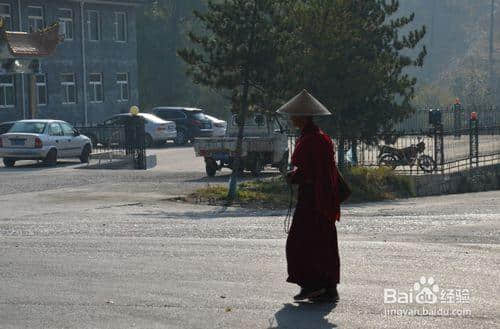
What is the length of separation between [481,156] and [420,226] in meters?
16.4

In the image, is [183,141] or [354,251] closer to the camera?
[354,251]

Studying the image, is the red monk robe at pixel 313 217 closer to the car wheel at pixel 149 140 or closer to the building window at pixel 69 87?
the car wheel at pixel 149 140

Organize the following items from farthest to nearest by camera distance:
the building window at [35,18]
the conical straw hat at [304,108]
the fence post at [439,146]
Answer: the building window at [35,18] < the fence post at [439,146] < the conical straw hat at [304,108]

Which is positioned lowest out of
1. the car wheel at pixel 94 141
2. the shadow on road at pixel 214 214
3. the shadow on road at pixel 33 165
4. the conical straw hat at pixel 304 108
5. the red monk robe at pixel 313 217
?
the shadow on road at pixel 214 214

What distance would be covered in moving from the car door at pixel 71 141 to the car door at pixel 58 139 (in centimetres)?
14

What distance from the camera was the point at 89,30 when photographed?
5744cm

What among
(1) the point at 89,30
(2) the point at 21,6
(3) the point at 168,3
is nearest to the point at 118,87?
(1) the point at 89,30

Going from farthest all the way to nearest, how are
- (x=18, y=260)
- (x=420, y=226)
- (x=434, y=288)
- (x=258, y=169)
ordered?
(x=258, y=169) → (x=420, y=226) → (x=18, y=260) → (x=434, y=288)

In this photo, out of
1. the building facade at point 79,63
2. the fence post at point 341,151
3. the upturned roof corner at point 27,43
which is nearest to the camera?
the fence post at point 341,151

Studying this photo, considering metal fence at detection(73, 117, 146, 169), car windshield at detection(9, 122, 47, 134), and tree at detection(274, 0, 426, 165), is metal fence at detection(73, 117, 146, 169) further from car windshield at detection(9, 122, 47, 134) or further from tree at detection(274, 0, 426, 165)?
tree at detection(274, 0, 426, 165)

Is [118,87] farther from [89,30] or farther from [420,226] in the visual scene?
[420,226]

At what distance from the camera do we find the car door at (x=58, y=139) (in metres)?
35.2

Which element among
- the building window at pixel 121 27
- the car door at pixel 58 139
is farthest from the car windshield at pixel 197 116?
the car door at pixel 58 139

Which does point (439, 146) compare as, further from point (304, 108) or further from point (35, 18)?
point (35, 18)
